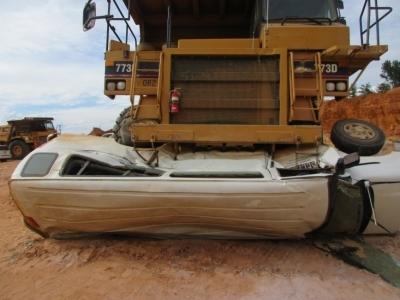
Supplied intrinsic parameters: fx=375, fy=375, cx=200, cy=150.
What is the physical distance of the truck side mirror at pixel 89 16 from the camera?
4602 mm

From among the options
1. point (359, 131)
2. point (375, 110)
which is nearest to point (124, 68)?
point (359, 131)

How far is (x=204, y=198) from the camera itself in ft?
9.86

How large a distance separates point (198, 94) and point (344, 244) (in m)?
2.24

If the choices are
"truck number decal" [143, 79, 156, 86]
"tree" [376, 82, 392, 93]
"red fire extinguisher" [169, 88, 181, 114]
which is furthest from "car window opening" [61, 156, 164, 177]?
"tree" [376, 82, 392, 93]

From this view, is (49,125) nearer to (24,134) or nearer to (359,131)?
(24,134)

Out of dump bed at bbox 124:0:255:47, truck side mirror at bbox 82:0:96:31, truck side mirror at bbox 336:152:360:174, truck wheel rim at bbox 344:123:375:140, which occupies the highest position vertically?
dump bed at bbox 124:0:255:47

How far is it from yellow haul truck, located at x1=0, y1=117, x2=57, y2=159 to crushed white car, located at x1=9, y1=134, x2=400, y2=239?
76.5 ft

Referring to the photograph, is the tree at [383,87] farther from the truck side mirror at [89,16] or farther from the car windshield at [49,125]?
the truck side mirror at [89,16]

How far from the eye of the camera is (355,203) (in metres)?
3.29

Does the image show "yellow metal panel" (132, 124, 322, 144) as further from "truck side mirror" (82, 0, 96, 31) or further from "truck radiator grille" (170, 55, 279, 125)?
"truck side mirror" (82, 0, 96, 31)

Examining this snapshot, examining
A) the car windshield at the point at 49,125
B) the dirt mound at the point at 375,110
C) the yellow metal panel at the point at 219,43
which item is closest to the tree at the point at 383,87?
the dirt mound at the point at 375,110

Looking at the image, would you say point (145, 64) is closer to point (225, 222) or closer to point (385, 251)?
point (225, 222)

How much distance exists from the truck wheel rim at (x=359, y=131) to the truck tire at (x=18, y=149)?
24001 mm

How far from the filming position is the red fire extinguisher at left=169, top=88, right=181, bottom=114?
4293 mm
